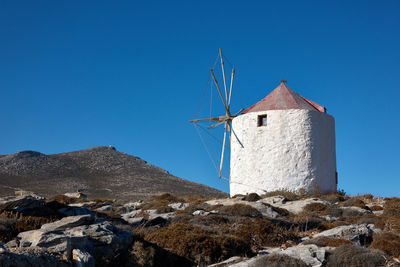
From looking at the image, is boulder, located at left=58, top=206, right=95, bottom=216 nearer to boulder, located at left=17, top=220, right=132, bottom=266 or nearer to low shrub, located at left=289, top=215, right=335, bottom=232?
boulder, located at left=17, top=220, right=132, bottom=266

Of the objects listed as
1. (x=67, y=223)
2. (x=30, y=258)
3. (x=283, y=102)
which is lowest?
(x=30, y=258)

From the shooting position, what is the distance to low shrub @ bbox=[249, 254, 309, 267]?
6273 mm

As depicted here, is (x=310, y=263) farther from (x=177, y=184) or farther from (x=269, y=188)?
(x=177, y=184)

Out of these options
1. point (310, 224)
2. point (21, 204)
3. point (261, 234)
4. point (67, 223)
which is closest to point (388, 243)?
point (261, 234)

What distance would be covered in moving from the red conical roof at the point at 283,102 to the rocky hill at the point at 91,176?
1442 centimetres

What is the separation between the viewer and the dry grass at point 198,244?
25.7ft

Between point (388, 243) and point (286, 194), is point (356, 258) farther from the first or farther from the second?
point (286, 194)

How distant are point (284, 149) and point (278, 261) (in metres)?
14.7

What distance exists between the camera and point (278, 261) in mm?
6379

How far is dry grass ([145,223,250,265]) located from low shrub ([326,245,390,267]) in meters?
2.05

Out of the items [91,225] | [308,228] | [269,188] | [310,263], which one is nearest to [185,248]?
[91,225]

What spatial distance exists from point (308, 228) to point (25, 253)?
317 inches

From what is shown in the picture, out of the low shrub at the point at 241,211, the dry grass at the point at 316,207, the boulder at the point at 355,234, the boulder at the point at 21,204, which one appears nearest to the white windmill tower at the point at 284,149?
the dry grass at the point at 316,207

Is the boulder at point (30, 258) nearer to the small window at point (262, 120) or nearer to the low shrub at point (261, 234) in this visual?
the low shrub at point (261, 234)
